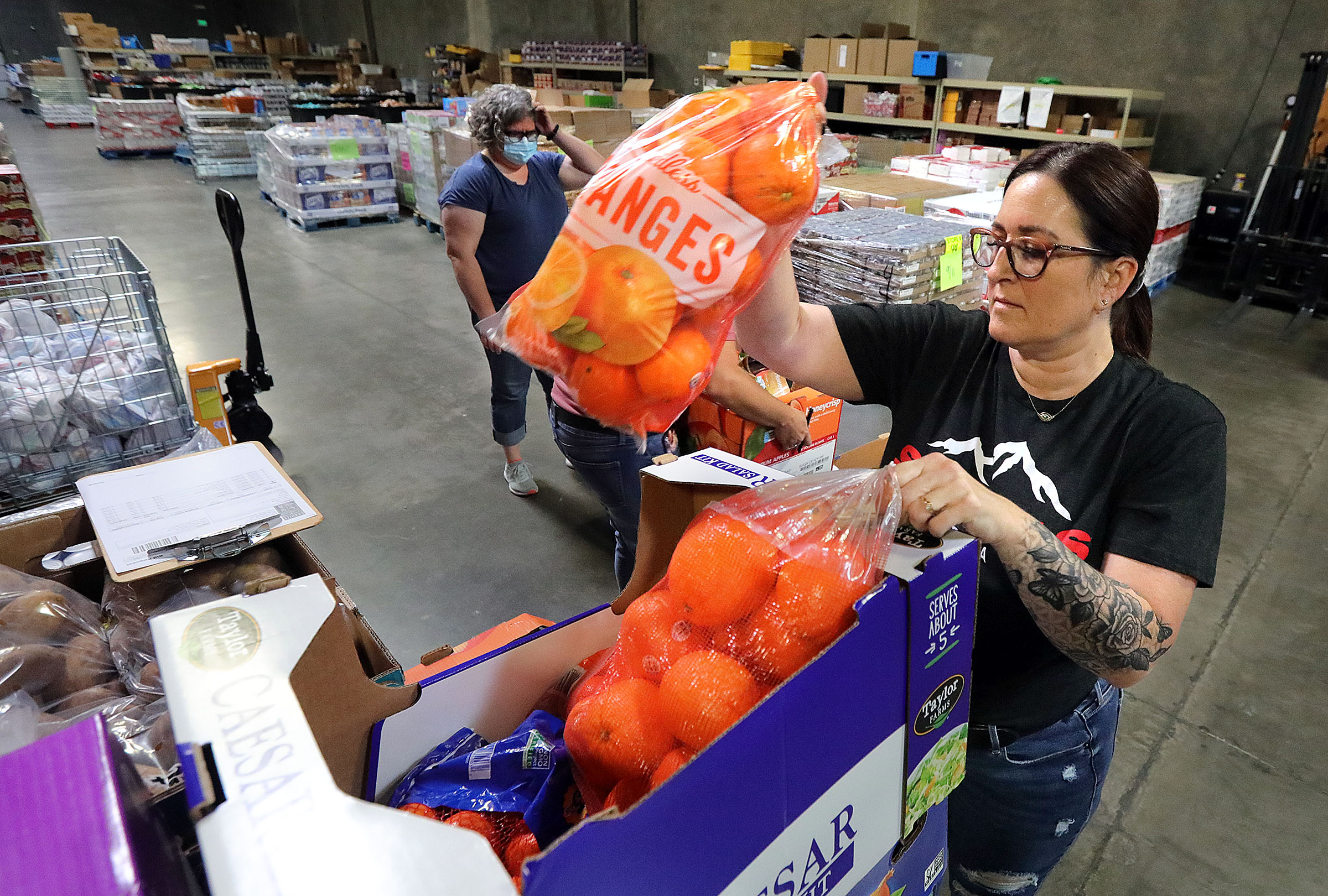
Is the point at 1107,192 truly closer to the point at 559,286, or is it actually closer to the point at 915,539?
the point at 915,539

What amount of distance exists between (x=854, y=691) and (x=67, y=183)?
1424cm

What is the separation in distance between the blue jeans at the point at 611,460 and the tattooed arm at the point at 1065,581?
1.14 metres

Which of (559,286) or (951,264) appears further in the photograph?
(951,264)

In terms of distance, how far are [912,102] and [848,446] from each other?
5853 millimetres

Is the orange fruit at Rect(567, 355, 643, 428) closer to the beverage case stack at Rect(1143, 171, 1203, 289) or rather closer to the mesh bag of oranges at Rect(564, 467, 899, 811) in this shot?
the mesh bag of oranges at Rect(564, 467, 899, 811)

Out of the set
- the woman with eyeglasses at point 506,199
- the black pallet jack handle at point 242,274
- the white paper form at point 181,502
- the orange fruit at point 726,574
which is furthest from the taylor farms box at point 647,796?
the black pallet jack handle at point 242,274

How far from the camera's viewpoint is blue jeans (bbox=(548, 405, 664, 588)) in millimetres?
2020

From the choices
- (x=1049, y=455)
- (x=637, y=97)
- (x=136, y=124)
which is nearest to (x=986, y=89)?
(x=637, y=97)

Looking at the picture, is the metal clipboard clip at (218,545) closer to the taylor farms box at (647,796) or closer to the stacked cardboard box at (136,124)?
the taylor farms box at (647,796)

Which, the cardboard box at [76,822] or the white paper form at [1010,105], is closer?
the cardboard box at [76,822]

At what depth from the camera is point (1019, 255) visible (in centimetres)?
110

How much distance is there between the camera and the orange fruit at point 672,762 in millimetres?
681

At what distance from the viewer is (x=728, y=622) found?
2.45 ft

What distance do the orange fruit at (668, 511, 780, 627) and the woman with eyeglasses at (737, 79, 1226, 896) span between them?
0.71 ft
